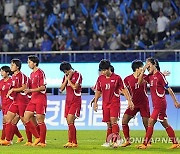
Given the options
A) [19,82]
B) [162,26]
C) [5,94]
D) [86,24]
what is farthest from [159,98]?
[86,24]

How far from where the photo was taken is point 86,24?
33188mm

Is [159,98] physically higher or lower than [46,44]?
lower

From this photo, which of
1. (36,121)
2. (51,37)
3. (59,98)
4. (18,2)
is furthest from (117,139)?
(18,2)

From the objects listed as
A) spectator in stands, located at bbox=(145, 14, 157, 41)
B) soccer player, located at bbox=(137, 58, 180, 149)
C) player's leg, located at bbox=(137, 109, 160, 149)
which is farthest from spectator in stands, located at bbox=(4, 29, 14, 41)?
player's leg, located at bbox=(137, 109, 160, 149)

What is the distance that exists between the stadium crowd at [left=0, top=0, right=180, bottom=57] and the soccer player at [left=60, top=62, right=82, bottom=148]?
36.4 ft

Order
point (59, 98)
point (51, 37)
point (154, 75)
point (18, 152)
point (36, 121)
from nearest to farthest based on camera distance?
point (18, 152)
point (154, 75)
point (36, 121)
point (59, 98)
point (51, 37)

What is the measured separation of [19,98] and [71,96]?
141 centimetres

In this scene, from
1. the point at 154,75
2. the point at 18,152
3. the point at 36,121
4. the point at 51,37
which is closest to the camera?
the point at 18,152

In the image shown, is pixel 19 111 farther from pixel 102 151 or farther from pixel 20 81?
pixel 102 151

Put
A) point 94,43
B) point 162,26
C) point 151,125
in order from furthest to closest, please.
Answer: point 162,26
point 94,43
point 151,125

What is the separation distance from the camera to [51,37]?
33.3 meters

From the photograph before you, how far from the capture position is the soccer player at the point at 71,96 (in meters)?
20.5

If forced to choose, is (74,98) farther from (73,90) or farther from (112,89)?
(112,89)

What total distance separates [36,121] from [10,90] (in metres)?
1.34
